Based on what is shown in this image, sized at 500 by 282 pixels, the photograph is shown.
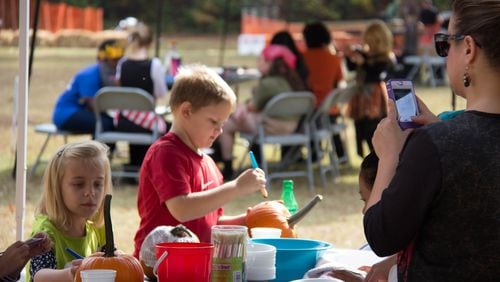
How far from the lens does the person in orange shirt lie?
1088 centimetres

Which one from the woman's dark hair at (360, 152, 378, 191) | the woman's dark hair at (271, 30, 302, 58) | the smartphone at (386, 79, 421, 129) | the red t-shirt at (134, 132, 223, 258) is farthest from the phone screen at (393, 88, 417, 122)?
the woman's dark hair at (271, 30, 302, 58)

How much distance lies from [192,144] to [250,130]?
19.0 ft

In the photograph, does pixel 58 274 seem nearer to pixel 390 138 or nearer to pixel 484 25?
pixel 390 138

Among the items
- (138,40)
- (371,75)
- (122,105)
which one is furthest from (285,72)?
(122,105)

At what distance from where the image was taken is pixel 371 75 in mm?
10789

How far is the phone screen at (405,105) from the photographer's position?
7.62ft

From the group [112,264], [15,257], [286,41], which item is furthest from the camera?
[286,41]

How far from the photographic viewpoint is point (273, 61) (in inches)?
394

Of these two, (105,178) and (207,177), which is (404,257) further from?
(207,177)

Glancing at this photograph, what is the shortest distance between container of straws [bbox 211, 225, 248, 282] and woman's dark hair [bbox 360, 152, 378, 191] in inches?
15.3

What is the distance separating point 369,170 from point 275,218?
33.6 inches

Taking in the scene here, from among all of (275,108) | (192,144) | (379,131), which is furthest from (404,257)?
(275,108)

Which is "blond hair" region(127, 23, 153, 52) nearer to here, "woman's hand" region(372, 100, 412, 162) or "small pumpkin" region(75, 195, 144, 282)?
"small pumpkin" region(75, 195, 144, 282)

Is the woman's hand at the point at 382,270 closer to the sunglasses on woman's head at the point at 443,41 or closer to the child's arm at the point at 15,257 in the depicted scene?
the sunglasses on woman's head at the point at 443,41
